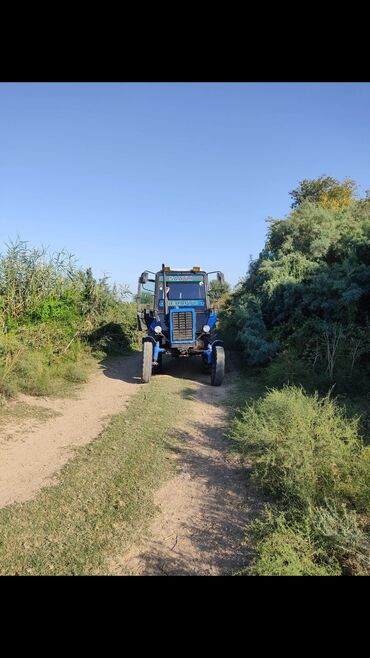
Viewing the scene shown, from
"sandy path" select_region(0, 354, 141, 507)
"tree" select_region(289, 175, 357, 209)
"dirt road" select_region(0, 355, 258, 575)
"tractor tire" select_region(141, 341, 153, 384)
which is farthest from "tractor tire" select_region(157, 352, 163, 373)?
"tree" select_region(289, 175, 357, 209)

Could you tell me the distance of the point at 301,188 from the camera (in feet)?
91.5

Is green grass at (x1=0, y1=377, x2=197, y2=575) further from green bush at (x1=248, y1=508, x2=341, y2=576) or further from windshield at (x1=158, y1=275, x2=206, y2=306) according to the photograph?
windshield at (x1=158, y1=275, x2=206, y2=306)

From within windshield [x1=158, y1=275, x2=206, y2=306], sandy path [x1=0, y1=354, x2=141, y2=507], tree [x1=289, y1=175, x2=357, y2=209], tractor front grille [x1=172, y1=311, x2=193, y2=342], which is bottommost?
sandy path [x1=0, y1=354, x2=141, y2=507]

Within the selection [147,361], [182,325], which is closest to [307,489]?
[147,361]

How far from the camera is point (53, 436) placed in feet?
17.2

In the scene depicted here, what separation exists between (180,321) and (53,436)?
13.3 feet

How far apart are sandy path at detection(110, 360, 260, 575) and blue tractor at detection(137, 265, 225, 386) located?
3176mm

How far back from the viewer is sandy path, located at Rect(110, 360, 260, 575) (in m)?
2.70

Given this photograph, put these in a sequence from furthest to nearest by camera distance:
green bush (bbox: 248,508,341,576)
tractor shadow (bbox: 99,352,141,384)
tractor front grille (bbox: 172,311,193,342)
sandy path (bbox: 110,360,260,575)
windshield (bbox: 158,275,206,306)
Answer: windshield (bbox: 158,275,206,306)
tractor shadow (bbox: 99,352,141,384)
tractor front grille (bbox: 172,311,193,342)
sandy path (bbox: 110,360,260,575)
green bush (bbox: 248,508,341,576)

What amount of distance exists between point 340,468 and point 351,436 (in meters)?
0.68

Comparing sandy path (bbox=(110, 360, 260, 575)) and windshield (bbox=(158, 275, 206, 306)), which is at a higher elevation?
windshield (bbox=(158, 275, 206, 306))

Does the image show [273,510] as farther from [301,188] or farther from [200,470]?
[301,188]
